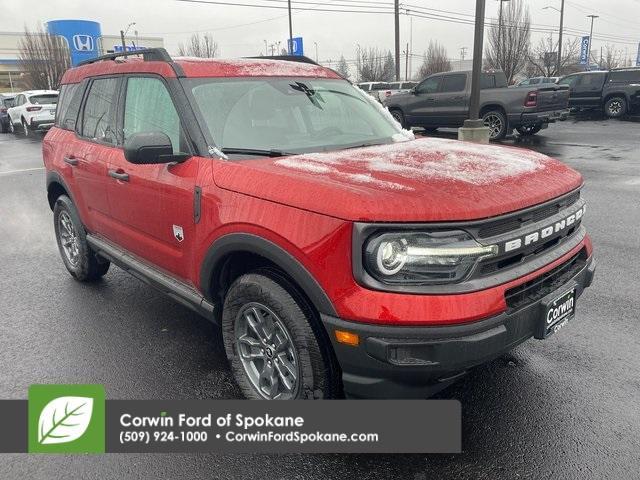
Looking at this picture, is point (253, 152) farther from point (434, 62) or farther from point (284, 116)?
point (434, 62)

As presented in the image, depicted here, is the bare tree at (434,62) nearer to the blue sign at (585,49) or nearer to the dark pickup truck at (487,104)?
the blue sign at (585,49)

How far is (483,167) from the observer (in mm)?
2764

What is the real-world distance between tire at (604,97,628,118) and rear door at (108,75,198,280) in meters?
21.7

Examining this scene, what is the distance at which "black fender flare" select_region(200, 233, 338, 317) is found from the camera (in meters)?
2.40

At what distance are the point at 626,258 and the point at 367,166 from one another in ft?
12.3

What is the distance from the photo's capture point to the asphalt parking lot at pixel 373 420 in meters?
2.57

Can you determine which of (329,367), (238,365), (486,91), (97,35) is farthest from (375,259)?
(97,35)

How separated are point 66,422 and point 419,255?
2.03 m

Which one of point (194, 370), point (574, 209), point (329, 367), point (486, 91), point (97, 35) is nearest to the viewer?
point (329, 367)

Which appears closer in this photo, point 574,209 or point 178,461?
point 178,461

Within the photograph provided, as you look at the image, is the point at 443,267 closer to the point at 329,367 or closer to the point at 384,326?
the point at 384,326

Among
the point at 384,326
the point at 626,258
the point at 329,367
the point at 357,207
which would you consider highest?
the point at 357,207

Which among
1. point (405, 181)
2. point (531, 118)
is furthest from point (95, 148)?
point (531, 118)

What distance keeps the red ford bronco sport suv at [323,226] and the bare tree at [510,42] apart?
3452cm
